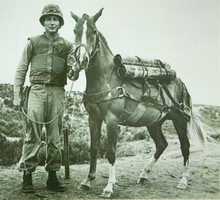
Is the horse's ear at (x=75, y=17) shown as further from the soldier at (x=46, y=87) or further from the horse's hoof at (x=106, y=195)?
the horse's hoof at (x=106, y=195)

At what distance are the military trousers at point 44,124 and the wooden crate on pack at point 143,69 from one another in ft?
1.87

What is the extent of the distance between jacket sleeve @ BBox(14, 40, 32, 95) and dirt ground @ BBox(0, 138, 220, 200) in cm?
81

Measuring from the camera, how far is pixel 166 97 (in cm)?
366

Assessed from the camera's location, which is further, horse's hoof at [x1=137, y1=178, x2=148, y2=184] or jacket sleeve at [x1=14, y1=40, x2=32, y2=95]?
horse's hoof at [x1=137, y1=178, x2=148, y2=184]

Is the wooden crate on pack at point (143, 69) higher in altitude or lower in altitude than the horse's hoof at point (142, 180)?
higher

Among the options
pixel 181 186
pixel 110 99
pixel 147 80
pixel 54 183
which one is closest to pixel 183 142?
pixel 181 186

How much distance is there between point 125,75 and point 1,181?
4.73ft

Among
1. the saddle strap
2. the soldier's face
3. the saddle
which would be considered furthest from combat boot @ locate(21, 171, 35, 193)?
the saddle strap

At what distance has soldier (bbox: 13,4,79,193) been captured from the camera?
9.89ft

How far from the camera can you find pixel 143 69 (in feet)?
10.9

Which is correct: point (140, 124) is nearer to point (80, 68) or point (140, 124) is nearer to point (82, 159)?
point (82, 159)

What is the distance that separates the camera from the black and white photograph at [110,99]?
3.06 meters

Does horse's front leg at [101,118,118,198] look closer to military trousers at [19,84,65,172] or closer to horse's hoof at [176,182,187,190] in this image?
military trousers at [19,84,65,172]

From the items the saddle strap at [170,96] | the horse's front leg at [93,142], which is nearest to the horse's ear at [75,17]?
the horse's front leg at [93,142]
